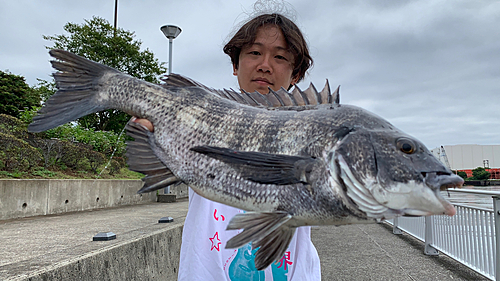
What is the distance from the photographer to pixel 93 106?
1524 millimetres

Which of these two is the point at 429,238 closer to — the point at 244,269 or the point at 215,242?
the point at 244,269

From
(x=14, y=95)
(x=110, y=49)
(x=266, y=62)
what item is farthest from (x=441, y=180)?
(x=110, y=49)

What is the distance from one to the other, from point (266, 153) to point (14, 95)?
1629 cm

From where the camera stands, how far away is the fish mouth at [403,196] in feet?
3.41

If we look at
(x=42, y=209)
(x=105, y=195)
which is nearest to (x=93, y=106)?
(x=42, y=209)

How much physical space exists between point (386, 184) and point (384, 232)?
8877 millimetres

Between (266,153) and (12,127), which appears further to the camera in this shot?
(12,127)

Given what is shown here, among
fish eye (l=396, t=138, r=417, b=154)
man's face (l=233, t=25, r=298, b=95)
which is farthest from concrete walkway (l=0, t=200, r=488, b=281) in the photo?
fish eye (l=396, t=138, r=417, b=154)

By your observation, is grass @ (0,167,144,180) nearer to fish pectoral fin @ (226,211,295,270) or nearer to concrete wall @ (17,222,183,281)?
concrete wall @ (17,222,183,281)

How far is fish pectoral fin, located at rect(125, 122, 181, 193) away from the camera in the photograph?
54.3 inches

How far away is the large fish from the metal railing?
4.13 metres

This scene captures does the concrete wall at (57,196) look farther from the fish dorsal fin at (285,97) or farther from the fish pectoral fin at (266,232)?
the fish pectoral fin at (266,232)

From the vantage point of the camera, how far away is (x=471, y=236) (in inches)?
201

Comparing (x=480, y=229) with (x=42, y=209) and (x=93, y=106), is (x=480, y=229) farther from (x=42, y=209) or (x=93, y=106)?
(x=42, y=209)
